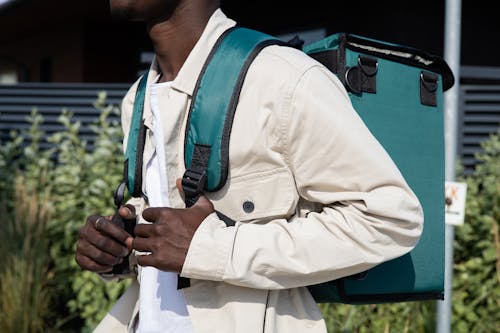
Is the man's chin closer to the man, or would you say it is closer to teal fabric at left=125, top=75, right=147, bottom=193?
the man

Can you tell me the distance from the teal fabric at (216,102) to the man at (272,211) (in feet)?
0.11

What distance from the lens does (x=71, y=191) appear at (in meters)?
5.39

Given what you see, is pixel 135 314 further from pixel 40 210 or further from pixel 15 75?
pixel 15 75

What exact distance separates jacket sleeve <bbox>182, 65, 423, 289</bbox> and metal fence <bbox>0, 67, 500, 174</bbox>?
17.6 ft

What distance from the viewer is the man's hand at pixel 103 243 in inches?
73.8

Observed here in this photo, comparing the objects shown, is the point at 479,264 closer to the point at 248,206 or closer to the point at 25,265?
the point at 25,265

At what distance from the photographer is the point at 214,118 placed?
168 centimetres

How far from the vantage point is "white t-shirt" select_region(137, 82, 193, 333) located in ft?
5.74

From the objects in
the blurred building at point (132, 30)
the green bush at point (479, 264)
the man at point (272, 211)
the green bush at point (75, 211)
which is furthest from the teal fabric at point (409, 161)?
the blurred building at point (132, 30)

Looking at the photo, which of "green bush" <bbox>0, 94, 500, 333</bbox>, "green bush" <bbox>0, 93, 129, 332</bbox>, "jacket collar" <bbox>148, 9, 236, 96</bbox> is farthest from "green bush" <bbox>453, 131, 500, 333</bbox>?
"jacket collar" <bbox>148, 9, 236, 96</bbox>

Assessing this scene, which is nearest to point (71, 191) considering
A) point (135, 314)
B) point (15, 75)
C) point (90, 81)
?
point (135, 314)

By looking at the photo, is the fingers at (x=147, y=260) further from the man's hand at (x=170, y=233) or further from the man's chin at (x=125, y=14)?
the man's chin at (x=125, y=14)

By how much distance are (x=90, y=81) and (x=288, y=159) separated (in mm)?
11527

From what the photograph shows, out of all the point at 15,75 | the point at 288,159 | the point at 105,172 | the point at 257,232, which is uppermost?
the point at 15,75
